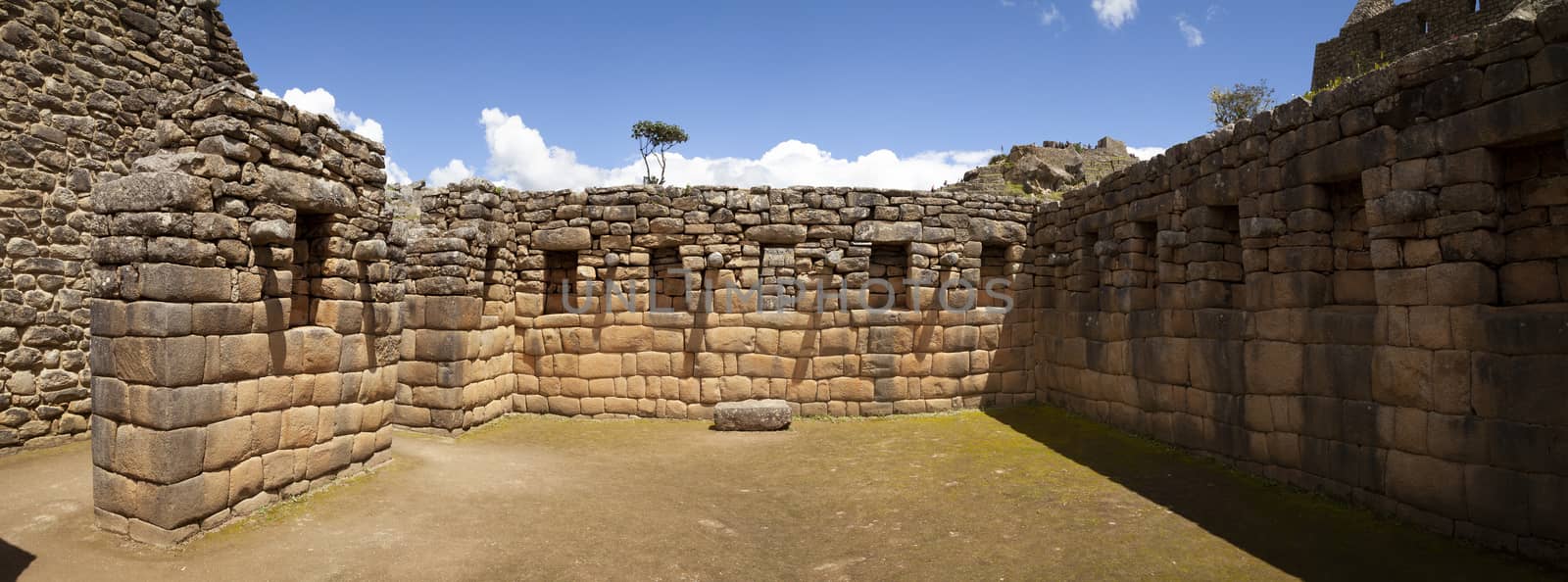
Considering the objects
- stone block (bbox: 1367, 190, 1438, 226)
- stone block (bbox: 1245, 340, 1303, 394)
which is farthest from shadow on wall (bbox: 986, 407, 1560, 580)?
stone block (bbox: 1367, 190, 1438, 226)

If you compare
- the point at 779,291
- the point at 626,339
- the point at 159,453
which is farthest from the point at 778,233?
the point at 159,453

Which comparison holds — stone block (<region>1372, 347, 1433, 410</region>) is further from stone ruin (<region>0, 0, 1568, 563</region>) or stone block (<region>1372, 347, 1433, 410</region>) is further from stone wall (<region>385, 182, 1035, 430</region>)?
stone wall (<region>385, 182, 1035, 430</region>)

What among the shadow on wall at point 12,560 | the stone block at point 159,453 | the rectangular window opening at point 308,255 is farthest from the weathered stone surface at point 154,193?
the shadow on wall at point 12,560

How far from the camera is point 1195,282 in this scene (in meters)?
8.62

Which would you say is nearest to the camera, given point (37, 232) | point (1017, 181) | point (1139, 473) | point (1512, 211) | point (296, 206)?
point (1512, 211)

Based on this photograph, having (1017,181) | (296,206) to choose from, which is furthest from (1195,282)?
(1017,181)

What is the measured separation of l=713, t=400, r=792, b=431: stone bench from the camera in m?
11.1

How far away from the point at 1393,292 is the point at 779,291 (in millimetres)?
7786

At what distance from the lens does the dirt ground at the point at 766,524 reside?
544 cm

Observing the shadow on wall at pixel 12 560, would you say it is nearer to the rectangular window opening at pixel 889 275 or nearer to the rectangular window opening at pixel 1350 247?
the rectangular window opening at pixel 889 275

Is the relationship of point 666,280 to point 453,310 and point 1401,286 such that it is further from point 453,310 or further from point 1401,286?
point 1401,286

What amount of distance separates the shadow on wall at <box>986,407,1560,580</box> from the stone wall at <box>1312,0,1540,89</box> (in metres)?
9.30

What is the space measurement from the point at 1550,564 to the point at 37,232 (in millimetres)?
15404

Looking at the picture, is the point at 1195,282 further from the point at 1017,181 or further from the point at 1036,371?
the point at 1017,181
